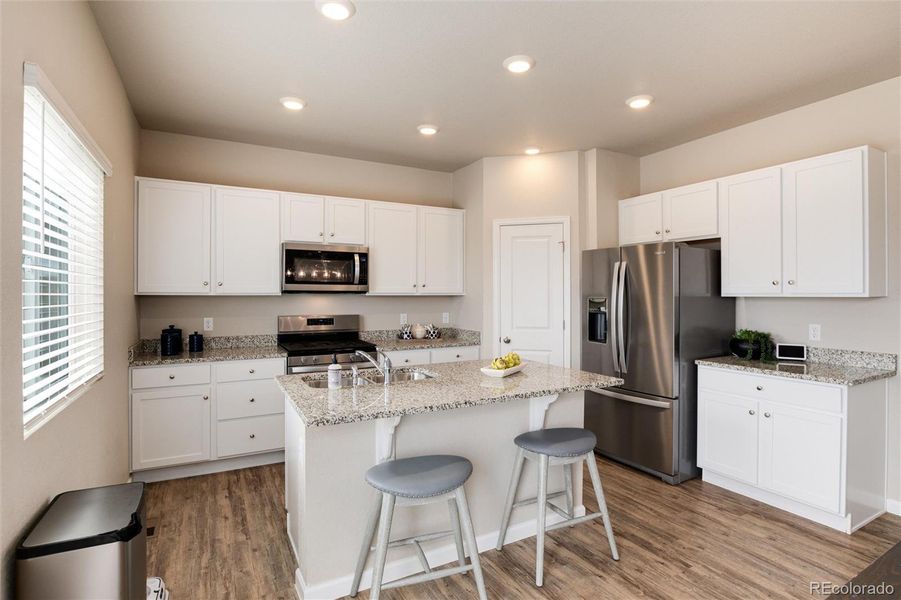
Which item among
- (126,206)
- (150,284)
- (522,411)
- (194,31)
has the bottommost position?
(522,411)

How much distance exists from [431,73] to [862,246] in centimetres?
278

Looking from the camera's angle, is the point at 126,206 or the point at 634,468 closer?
the point at 126,206

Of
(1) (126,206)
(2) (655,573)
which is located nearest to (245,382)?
(1) (126,206)

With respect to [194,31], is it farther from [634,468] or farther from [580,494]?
[634,468]

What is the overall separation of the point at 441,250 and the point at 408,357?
116 centimetres

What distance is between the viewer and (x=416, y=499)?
76.1 inches

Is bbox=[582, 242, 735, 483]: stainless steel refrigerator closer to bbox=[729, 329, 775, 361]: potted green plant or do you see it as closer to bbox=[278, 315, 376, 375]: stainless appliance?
bbox=[729, 329, 775, 361]: potted green plant

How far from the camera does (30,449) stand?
58.5 inches

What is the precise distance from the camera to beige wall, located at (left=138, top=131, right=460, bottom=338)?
156 inches

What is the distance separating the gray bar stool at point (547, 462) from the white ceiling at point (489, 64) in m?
2.08

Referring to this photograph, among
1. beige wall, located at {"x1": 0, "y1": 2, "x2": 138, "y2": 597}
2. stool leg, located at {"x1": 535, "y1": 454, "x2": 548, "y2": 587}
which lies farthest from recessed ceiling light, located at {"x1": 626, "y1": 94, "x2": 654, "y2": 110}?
beige wall, located at {"x1": 0, "y1": 2, "x2": 138, "y2": 597}

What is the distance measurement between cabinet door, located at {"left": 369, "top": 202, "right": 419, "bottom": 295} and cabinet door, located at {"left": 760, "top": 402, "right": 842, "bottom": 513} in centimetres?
307

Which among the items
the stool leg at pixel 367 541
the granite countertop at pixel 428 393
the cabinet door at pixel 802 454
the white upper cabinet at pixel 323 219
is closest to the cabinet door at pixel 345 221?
the white upper cabinet at pixel 323 219

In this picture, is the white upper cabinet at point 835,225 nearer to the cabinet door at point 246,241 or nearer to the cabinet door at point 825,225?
the cabinet door at point 825,225
